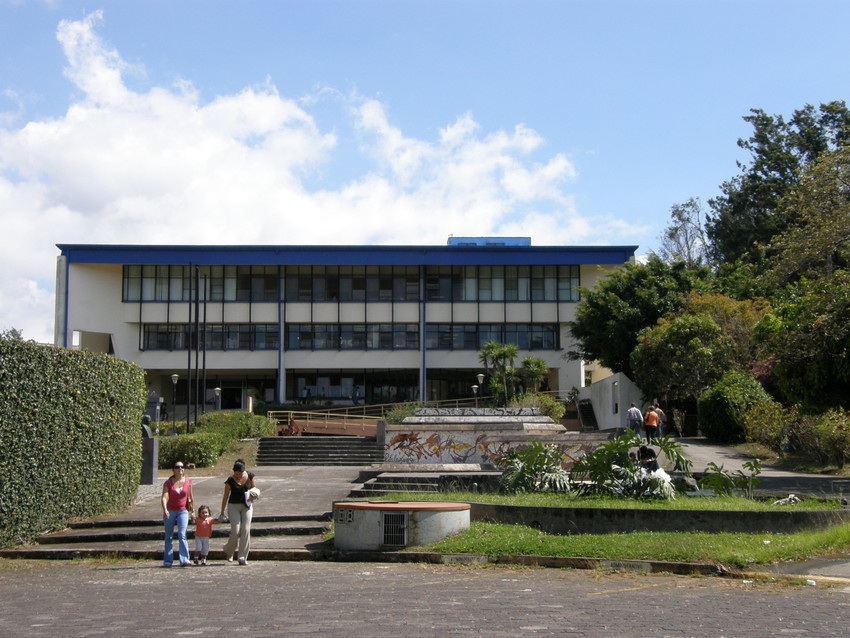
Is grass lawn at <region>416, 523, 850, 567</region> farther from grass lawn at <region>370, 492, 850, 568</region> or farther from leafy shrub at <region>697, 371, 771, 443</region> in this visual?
leafy shrub at <region>697, 371, 771, 443</region>

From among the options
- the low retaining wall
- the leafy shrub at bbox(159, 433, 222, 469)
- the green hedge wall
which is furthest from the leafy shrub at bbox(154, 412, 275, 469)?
the low retaining wall

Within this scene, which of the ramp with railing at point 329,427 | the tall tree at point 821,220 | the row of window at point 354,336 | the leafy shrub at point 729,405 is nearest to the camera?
the tall tree at point 821,220

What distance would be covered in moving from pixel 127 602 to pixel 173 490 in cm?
345

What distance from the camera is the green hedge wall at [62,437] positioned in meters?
13.4

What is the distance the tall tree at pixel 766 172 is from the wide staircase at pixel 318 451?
31190 mm

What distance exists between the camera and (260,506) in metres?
17.2

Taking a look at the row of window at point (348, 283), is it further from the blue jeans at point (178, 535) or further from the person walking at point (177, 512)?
the blue jeans at point (178, 535)

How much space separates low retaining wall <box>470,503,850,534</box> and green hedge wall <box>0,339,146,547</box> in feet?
25.2

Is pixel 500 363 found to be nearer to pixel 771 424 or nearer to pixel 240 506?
pixel 771 424

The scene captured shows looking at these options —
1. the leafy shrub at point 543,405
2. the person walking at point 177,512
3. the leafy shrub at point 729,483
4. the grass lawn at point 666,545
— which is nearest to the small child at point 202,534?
the person walking at point 177,512

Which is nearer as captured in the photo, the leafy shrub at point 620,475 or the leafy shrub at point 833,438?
the leafy shrub at point 620,475

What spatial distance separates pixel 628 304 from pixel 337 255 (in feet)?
64.0

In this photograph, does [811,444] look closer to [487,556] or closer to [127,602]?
[487,556]

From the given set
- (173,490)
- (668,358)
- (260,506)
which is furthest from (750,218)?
(173,490)
